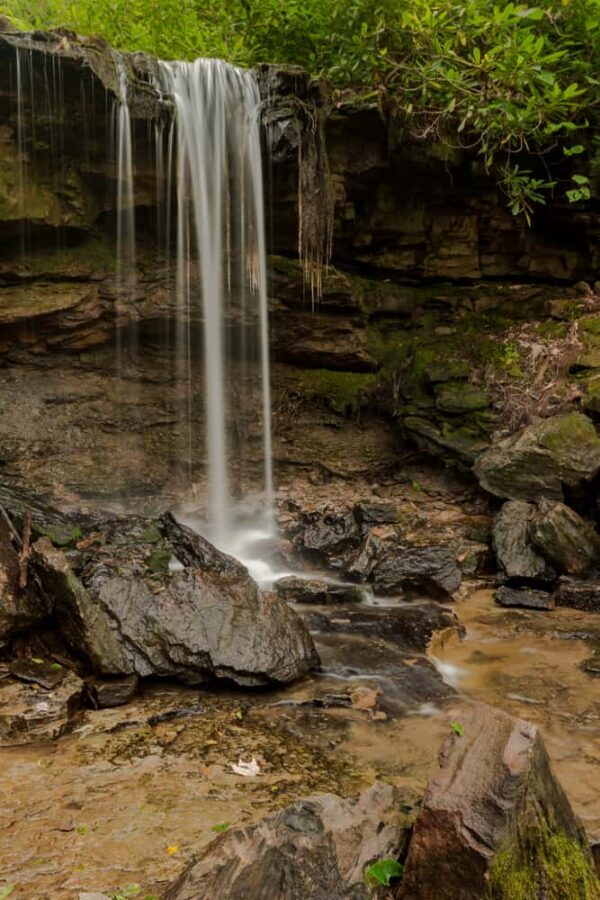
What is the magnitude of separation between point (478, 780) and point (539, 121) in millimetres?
8714

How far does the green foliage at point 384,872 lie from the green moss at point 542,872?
37 centimetres

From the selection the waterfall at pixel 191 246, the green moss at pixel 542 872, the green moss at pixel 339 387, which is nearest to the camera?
the green moss at pixel 542 872

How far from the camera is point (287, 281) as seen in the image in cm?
1031

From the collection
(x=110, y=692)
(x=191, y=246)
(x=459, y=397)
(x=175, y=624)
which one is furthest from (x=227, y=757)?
(x=191, y=246)

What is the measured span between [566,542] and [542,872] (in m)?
5.34

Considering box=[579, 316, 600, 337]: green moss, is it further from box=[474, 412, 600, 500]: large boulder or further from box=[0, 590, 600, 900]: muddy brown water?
box=[0, 590, 600, 900]: muddy brown water

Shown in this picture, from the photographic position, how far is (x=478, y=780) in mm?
2336

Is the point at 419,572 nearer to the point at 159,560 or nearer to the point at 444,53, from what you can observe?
the point at 159,560

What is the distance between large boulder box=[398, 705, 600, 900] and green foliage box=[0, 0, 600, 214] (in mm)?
7987

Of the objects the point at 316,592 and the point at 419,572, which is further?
the point at 419,572

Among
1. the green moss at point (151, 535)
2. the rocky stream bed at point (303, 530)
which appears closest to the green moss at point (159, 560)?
the rocky stream bed at point (303, 530)

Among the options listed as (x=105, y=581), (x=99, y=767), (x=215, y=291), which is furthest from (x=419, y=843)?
(x=215, y=291)

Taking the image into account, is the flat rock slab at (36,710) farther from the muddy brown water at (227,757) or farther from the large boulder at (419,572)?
the large boulder at (419,572)

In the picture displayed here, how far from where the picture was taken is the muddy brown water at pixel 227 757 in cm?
279
